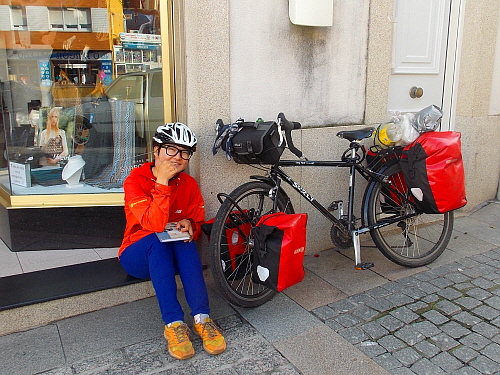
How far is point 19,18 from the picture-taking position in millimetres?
4020

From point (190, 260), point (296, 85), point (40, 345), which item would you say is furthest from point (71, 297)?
point (296, 85)

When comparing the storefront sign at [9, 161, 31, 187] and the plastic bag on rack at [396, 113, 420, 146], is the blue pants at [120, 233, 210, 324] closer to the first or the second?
the storefront sign at [9, 161, 31, 187]

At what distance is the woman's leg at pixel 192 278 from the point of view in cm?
281

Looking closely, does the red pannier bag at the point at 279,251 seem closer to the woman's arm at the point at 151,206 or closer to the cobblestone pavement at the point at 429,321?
the cobblestone pavement at the point at 429,321

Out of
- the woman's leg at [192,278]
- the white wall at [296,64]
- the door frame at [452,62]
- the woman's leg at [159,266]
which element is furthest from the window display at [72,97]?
the door frame at [452,62]

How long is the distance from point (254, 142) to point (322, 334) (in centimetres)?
131

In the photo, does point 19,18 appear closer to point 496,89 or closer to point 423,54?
point 423,54

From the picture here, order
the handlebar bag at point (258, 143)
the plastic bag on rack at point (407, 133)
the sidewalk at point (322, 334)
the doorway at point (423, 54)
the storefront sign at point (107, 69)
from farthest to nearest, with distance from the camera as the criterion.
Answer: the doorway at point (423, 54), the storefront sign at point (107, 69), the plastic bag on rack at point (407, 133), the handlebar bag at point (258, 143), the sidewalk at point (322, 334)

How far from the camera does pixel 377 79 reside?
167 inches

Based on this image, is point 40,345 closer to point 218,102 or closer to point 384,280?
point 218,102

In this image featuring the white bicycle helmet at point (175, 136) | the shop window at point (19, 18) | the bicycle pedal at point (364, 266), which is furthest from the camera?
the shop window at point (19, 18)

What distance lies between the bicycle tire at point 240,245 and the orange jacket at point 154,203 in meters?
0.20

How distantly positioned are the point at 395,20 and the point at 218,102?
2068 millimetres

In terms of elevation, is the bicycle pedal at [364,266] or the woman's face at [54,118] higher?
the woman's face at [54,118]
